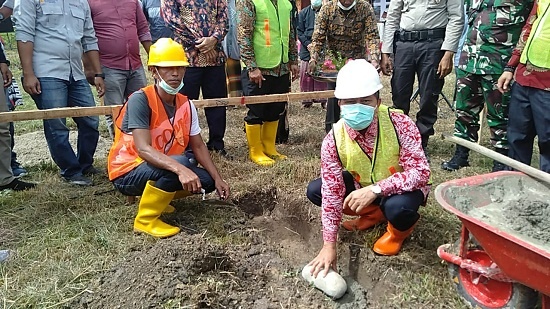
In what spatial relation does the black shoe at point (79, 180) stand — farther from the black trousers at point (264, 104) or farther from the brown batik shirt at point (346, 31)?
the brown batik shirt at point (346, 31)

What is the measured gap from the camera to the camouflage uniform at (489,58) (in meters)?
3.91

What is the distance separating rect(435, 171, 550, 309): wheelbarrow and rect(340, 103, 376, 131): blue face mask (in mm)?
557

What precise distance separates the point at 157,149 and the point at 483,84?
2955 millimetres

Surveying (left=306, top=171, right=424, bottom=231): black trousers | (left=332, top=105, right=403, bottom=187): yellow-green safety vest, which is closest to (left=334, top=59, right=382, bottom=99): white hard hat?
(left=332, top=105, right=403, bottom=187): yellow-green safety vest

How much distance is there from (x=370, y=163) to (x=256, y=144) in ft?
7.43

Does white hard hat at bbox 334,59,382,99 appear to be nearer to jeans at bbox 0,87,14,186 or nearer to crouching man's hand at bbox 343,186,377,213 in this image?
crouching man's hand at bbox 343,186,377,213

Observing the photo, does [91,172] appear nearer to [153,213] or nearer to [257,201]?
[153,213]

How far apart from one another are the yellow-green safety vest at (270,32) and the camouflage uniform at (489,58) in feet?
5.90

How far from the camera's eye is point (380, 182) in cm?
270

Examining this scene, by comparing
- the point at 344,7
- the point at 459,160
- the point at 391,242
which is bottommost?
the point at 459,160

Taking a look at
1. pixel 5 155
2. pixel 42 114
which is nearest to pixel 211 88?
pixel 42 114

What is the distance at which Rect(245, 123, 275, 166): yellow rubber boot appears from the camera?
193 inches

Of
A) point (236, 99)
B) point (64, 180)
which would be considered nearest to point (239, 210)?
point (236, 99)

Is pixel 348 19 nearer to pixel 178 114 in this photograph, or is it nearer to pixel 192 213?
pixel 178 114
